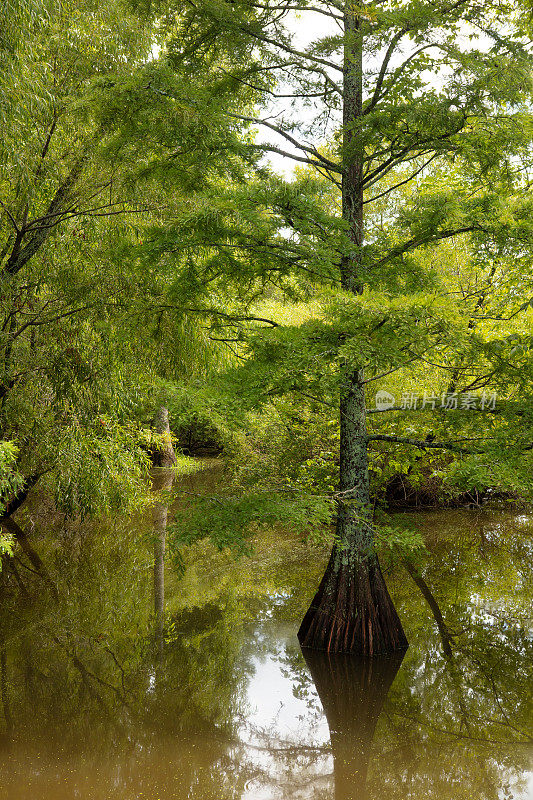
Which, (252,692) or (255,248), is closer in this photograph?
(255,248)

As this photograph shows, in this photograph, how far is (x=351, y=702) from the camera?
5.52m


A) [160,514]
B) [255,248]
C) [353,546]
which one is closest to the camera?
[255,248]

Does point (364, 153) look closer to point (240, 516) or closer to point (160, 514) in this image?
point (240, 516)

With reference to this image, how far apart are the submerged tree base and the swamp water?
0.48 feet

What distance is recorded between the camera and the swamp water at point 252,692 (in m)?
4.42

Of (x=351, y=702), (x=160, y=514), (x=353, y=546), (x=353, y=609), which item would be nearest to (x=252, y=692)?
(x=351, y=702)

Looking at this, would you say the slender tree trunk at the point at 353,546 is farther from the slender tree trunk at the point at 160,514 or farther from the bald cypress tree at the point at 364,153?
the slender tree trunk at the point at 160,514

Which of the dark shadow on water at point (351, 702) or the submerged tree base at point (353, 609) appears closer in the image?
the dark shadow on water at point (351, 702)

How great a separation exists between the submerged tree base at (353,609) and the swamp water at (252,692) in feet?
0.48

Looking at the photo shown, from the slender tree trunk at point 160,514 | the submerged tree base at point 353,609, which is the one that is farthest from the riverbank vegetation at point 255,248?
the slender tree trunk at point 160,514

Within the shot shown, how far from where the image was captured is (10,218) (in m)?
6.77

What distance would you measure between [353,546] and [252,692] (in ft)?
5.13

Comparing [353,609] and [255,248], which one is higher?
[255,248]

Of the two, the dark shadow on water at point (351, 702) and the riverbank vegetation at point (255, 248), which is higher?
the riverbank vegetation at point (255, 248)
